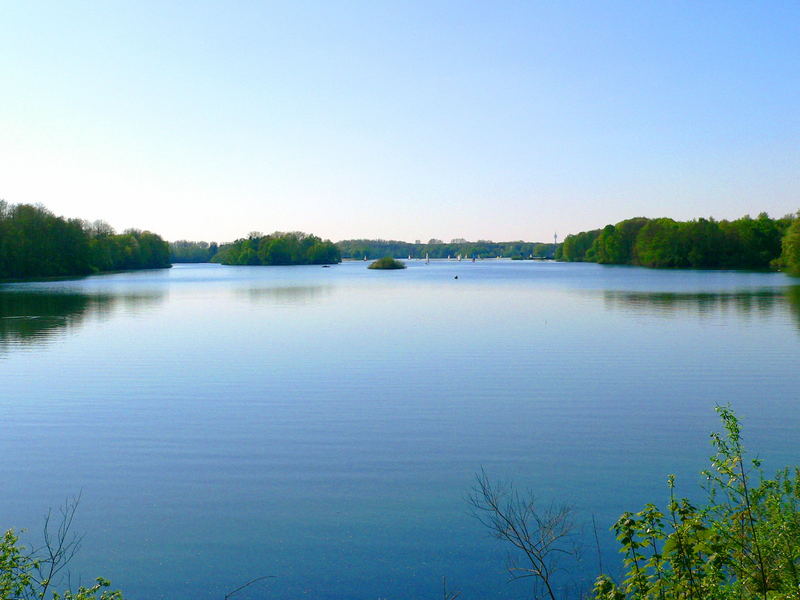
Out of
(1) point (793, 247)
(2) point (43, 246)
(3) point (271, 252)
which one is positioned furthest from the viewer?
(3) point (271, 252)

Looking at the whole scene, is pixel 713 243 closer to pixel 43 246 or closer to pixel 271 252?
pixel 43 246

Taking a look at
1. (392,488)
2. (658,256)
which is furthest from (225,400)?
(658,256)

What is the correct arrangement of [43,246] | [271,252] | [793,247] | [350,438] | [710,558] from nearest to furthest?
[710,558] < [350,438] < [793,247] < [43,246] < [271,252]

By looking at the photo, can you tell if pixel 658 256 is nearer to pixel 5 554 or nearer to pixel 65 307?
pixel 65 307

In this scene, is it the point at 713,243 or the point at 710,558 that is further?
the point at 713,243

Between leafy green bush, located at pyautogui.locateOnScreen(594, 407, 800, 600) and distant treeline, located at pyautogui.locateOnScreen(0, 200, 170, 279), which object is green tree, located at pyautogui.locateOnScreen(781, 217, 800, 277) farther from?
distant treeline, located at pyautogui.locateOnScreen(0, 200, 170, 279)

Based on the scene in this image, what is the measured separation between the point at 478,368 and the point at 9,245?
81.5m

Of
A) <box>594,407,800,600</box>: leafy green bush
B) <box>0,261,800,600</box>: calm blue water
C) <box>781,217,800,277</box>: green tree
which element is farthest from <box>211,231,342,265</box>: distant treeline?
<box>594,407,800,600</box>: leafy green bush

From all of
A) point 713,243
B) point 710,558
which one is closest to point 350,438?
point 710,558

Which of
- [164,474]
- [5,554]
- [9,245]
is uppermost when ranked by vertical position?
[9,245]

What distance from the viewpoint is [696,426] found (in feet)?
41.9

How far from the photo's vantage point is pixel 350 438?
40.0 feet

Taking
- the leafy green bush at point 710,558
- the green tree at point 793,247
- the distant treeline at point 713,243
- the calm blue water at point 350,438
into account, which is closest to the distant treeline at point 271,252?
the distant treeline at point 713,243

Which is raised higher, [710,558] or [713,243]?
[713,243]
